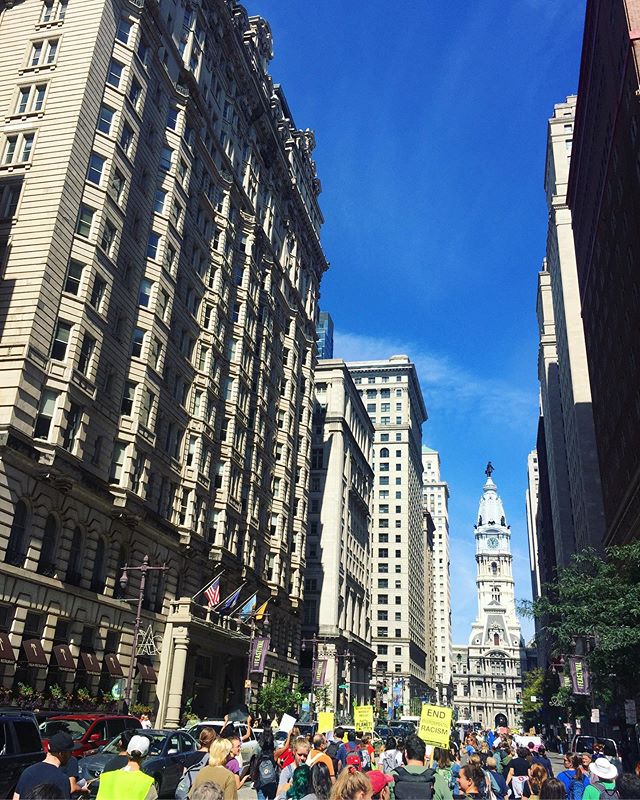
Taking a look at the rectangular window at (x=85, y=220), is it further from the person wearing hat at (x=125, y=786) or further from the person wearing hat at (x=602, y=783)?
the person wearing hat at (x=602, y=783)

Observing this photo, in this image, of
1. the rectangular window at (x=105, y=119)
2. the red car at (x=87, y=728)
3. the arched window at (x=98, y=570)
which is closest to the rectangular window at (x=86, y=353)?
the arched window at (x=98, y=570)

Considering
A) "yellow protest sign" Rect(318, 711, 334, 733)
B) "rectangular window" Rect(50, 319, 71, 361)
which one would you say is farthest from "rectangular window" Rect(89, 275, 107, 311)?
"yellow protest sign" Rect(318, 711, 334, 733)

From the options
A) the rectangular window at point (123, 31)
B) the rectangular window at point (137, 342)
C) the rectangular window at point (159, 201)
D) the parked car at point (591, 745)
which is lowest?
the parked car at point (591, 745)

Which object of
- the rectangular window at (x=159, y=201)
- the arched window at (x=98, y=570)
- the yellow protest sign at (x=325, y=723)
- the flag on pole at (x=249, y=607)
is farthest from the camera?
the flag on pole at (x=249, y=607)

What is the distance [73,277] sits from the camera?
1420 inches

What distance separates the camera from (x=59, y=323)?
3469 cm

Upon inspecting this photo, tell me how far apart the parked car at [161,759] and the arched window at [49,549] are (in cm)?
1187

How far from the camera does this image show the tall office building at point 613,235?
45.7m

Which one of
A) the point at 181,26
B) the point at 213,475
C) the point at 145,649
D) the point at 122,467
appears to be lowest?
the point at 145,649

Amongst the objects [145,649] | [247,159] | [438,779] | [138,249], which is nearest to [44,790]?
[438,779]

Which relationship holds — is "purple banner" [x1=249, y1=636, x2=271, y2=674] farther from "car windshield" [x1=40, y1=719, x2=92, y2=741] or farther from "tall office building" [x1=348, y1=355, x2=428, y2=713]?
"tall office building" [x1=348, y1=355, x2=428, y2=713]

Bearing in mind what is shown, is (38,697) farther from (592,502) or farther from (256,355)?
(592,502)

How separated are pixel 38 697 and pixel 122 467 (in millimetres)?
12713

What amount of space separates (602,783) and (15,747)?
1121cm
